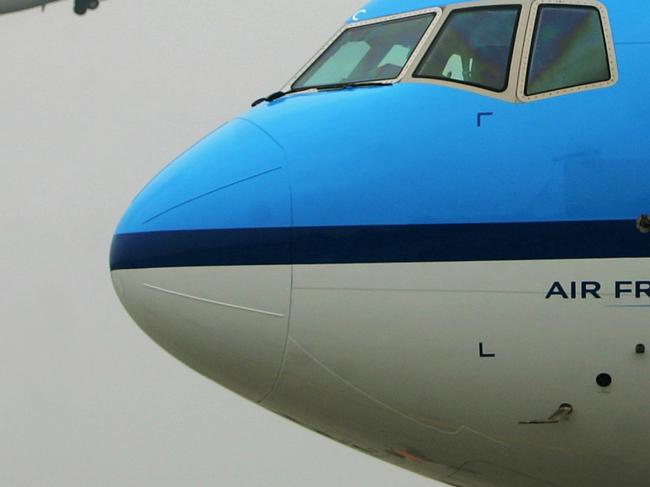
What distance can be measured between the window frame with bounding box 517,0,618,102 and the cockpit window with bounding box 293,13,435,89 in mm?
582

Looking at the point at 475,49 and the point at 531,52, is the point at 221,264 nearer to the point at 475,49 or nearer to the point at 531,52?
the point at 475,49

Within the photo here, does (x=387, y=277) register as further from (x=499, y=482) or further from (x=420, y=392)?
(x=499, y=482)

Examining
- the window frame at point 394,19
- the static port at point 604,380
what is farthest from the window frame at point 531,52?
the static port at point 604,380

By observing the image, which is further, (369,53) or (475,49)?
(369,53)

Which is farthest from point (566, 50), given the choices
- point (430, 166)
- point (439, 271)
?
point (439, 271)

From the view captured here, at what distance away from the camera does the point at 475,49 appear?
8062 millimetres

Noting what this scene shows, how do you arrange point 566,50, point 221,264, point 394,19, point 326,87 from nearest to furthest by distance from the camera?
1. point 221,264
2. point 566,50
3. point 326,87
4. point 394,19

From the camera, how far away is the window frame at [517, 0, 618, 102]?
7719 millimetres

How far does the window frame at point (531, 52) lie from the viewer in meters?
7.72

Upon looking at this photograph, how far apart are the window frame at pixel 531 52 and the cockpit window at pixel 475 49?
0.08 m

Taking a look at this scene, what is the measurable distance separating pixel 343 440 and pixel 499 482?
0.81 m

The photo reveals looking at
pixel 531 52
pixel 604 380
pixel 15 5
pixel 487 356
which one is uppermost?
pixel 15 5

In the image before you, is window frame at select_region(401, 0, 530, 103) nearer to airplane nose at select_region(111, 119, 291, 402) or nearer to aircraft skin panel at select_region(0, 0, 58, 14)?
airplane nose at select_region(111, 119, 291, 402)

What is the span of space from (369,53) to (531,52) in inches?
38.9
